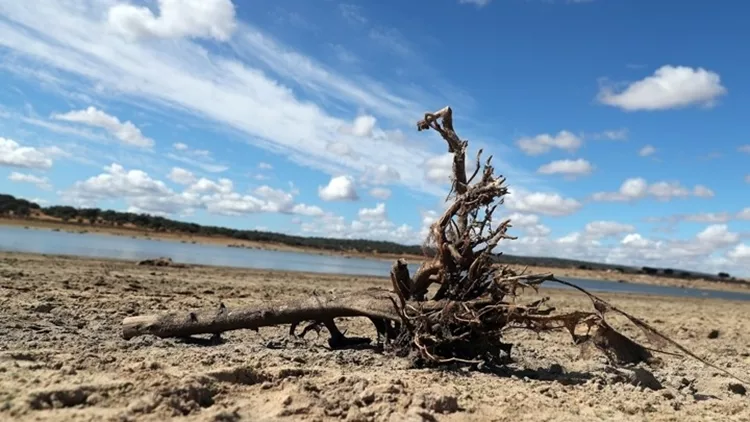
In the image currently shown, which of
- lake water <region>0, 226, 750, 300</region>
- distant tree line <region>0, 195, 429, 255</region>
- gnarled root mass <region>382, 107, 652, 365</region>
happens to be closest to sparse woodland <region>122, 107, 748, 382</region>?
gnarled root mass <region>382, 107, 652, 365</region>

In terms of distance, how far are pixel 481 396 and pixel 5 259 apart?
1361 cm

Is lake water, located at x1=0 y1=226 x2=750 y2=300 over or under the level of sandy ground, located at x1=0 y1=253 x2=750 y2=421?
over

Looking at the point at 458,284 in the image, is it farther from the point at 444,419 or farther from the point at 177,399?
the point at 177,399

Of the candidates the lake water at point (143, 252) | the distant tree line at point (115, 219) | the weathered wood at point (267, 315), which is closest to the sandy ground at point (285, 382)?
the weathered wood at point (267, 315)

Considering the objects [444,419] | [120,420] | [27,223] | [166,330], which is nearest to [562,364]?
[444,419]

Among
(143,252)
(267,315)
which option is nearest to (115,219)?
(143,252)

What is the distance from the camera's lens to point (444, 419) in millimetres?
4301

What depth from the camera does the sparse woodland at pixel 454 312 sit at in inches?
243

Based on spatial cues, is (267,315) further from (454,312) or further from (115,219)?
(115,219)

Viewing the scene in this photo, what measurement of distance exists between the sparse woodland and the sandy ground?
265 millimetres

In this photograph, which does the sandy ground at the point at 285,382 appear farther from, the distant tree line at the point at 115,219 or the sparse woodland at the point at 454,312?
the distant tree line at the point at 115,219

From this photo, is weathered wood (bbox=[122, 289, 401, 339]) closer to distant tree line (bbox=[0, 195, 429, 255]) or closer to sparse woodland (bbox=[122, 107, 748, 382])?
sparse woodland (bbox=[122, 107, 748, 382])

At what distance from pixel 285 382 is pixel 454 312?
206cm

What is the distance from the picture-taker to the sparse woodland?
617 centimetres
